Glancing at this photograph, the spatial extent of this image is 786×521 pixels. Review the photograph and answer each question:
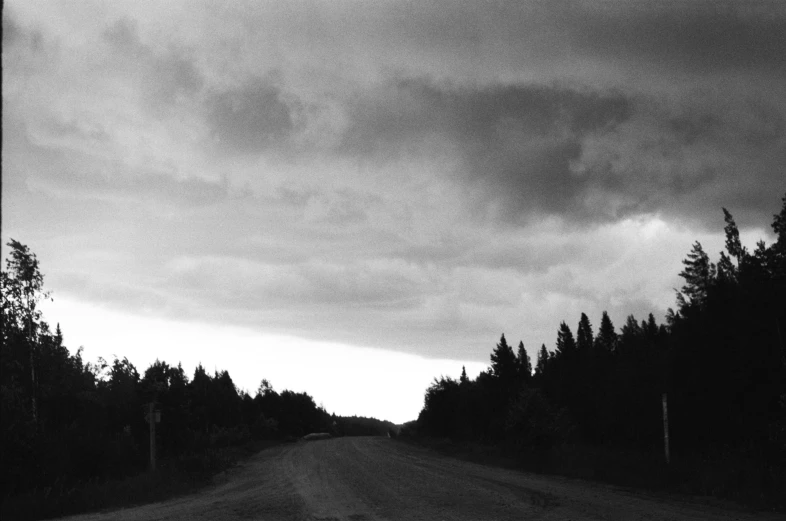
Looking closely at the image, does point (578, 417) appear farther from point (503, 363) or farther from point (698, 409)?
point (503, 363)

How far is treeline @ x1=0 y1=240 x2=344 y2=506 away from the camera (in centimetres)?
2066

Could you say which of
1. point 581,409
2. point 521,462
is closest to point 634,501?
point 521,462

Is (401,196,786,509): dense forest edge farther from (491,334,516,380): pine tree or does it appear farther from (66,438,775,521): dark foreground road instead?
(491,334,516,380): pine tree

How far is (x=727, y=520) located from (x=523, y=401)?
22.8m

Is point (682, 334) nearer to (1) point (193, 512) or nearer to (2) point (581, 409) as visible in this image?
(2) point (581, 409)

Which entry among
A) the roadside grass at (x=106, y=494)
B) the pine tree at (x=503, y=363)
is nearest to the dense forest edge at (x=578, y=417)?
the roadside grass at (x=106, y=494)

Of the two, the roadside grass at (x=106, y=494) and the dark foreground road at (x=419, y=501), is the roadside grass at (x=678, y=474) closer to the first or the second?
the dark foreground road at (x=419, y=501)

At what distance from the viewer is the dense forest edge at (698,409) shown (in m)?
20.1

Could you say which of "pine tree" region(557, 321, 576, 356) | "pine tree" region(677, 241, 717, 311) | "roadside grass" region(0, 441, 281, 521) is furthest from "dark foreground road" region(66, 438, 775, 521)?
"pine tree" region(557, 321, 576, 356)

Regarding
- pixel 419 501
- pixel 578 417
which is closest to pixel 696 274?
pixel 578 417

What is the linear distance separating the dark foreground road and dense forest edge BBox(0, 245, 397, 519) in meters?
1.77

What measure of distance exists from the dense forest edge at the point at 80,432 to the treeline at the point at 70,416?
5cm

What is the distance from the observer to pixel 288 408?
10644cm

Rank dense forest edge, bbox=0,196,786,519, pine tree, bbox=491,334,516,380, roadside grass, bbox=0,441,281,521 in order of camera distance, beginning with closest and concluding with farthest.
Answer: roadside grass, bbox=0,441,281,521 < dense forest edge, bbox=0,196,786,519 < pine tree, bbox=491,334,516,380
